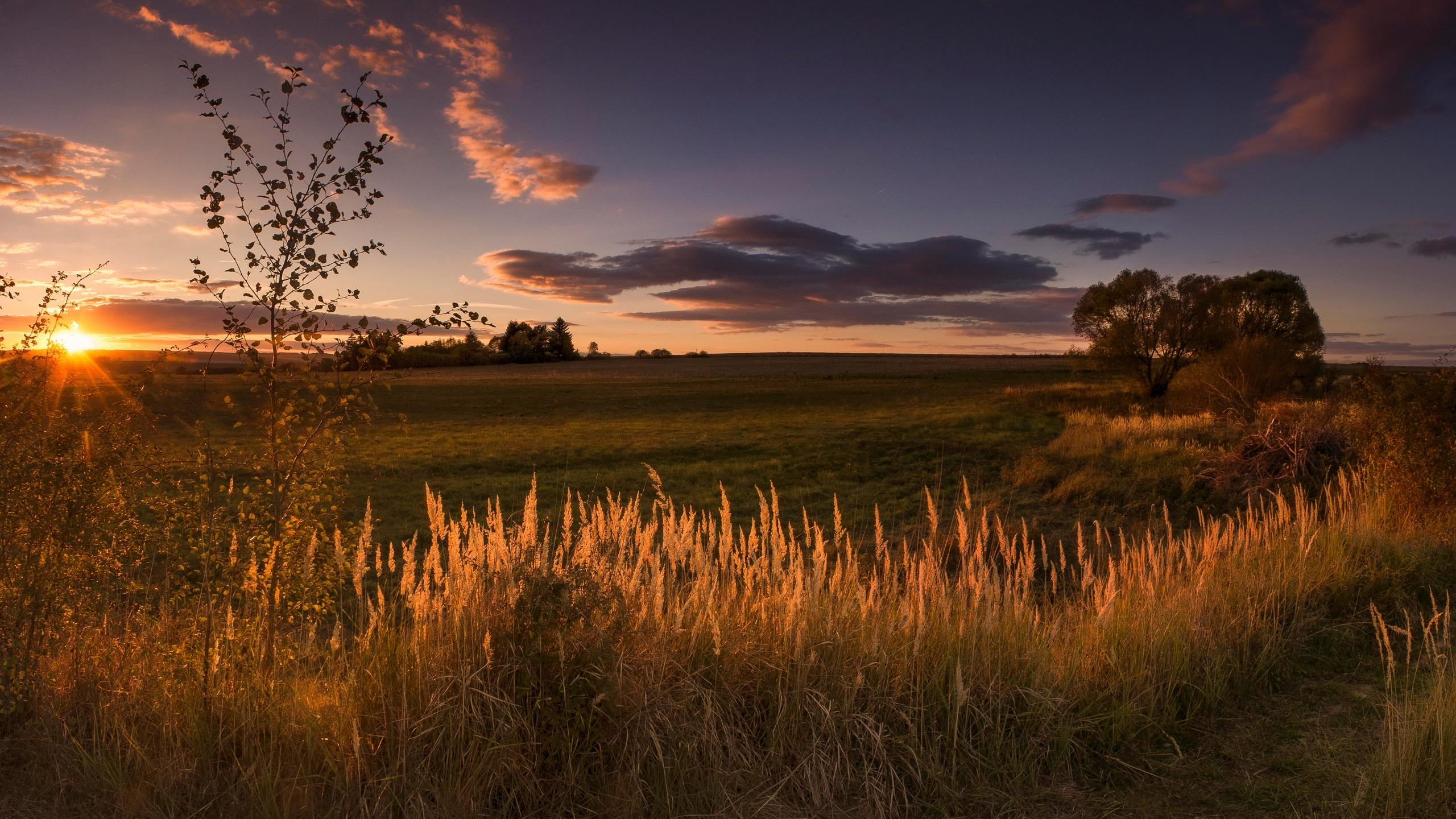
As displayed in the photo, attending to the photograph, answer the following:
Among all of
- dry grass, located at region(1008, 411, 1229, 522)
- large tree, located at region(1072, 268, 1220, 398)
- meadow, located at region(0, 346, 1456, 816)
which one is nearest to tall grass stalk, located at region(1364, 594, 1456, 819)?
meadow, located at region(0, 346, 1456, 816)

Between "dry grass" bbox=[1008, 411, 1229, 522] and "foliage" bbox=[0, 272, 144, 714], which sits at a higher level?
"foliage" bbox=[0, 272, 144, 714]

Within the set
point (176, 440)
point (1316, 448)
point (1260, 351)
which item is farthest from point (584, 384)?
point (1316, 448)

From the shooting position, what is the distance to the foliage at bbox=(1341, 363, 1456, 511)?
8703mm

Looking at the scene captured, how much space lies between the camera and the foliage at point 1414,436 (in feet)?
28.6

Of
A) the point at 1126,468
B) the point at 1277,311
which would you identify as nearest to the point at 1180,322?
the point at 1277,311

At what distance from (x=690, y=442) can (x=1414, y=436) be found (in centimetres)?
1938

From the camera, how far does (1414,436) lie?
8.96m

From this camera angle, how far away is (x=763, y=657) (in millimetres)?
4188

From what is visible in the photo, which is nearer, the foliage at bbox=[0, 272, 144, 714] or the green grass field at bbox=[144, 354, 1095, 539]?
the foliage at bbox=[0, 272, 144, 714]

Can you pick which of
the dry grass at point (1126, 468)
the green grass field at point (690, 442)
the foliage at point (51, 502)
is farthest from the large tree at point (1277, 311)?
the foliage at point (51, 502)

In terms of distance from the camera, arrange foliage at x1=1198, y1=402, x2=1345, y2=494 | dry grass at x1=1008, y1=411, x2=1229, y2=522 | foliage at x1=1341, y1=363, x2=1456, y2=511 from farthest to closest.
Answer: dry grass at x1=1008, y1=411, x2=1229, y2=522, foliage at x1=1198, y1=402, x2=1345, y2=494, foliage at x1=1341, y1=363, x2=1456, y2=511

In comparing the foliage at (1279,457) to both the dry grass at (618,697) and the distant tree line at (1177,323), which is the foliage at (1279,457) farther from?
the distant tree line at (1177,323)

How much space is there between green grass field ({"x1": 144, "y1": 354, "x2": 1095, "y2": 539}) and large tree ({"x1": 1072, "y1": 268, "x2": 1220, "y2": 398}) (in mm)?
6697

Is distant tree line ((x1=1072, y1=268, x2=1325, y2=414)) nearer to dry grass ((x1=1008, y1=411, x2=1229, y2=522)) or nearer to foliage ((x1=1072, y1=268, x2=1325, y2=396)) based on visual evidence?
foliage ((x1=1072, y1=268, x2=1325, y2=396))
